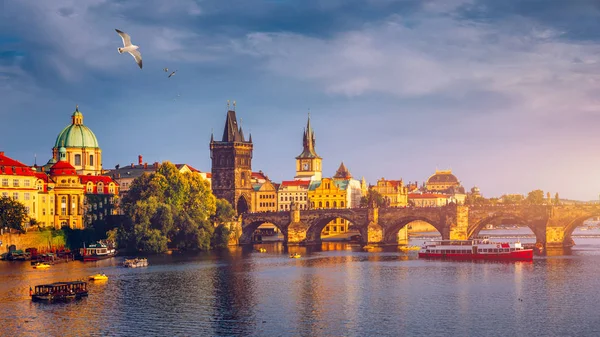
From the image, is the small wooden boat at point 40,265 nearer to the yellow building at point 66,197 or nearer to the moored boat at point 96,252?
the moored boat at point 96,252

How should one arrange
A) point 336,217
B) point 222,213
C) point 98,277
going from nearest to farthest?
1. point 98,277
2. point 222,213
3. point 336,217

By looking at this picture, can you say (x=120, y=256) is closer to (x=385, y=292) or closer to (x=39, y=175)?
(x=39, y=175)

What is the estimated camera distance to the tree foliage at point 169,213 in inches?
6216

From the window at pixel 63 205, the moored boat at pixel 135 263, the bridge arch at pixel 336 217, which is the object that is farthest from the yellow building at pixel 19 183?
the bridge arch at pixel 336 217

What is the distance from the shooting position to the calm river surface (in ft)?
273

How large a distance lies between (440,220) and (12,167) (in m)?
82.6

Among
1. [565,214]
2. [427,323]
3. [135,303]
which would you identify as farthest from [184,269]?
[565,214]

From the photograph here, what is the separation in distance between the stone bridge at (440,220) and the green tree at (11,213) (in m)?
61.1

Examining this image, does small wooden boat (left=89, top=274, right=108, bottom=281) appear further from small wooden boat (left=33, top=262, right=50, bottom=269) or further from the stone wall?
the stone wall

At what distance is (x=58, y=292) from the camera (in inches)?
3885

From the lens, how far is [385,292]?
10688cm

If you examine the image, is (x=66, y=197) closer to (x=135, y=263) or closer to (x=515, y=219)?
(x=135, y=263)

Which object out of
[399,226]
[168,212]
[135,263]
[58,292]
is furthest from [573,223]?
[58,292]

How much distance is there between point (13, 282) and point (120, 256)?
39614 mm
